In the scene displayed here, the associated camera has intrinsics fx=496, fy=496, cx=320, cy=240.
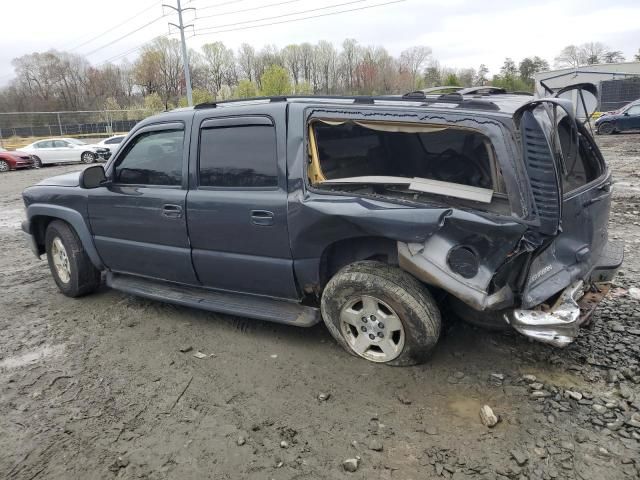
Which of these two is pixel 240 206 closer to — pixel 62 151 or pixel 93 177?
pixel 93 177

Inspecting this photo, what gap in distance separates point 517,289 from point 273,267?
1.68 meters

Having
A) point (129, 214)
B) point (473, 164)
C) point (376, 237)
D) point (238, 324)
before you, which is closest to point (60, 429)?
point (238, 324)

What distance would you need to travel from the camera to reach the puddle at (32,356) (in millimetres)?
3836

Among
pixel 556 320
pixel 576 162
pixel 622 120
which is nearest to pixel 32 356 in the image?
pixel 556 320

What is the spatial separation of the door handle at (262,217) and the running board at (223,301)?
→ 2.16ft

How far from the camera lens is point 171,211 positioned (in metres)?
4.04

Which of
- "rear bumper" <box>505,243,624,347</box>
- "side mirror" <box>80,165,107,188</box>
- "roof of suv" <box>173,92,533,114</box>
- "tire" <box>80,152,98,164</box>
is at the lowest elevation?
"tire" <box>80,152,98,164</box>

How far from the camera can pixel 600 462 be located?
8.10 feet

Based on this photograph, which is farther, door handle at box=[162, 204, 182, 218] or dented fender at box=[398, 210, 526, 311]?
door handle at box=[162, 204, 182, 218]

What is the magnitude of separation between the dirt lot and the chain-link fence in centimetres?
3842

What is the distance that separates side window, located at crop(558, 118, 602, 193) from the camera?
3354mm

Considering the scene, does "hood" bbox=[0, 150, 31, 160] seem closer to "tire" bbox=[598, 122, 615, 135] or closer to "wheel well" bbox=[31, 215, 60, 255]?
"wheel well" bbox=[31, 215, 60, 255]

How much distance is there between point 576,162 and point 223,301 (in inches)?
113

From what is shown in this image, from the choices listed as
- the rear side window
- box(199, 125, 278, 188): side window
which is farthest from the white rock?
box(199, 125, 278, 188): side window
